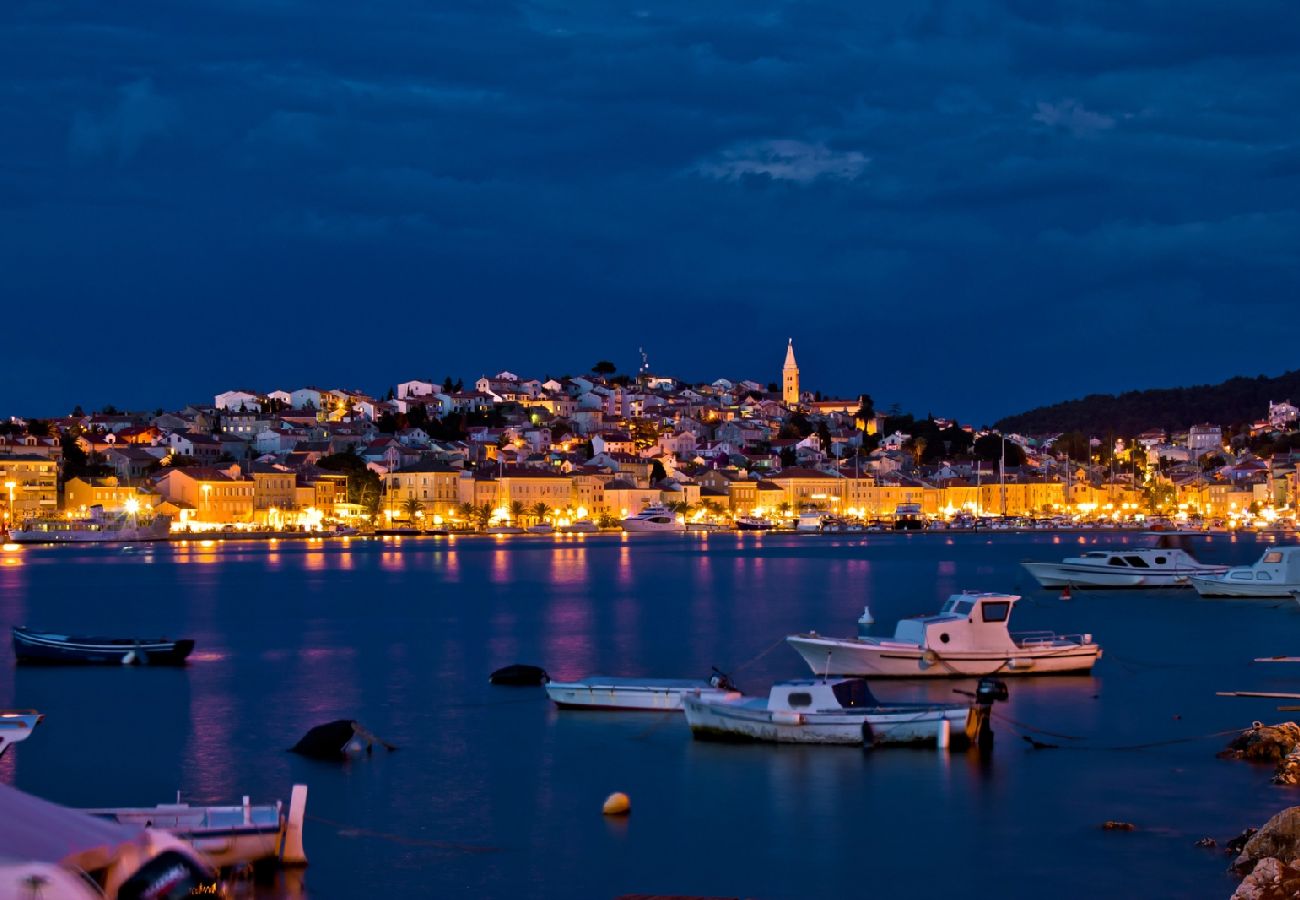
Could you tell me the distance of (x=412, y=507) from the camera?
113 meters

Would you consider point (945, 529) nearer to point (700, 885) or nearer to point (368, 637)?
point (368, 637)

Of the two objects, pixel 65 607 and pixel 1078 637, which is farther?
pixel 65 607

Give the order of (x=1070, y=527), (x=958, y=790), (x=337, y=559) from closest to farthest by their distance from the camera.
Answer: (x=958, y=790), (x=337, y=559), (x=1070, y=527)

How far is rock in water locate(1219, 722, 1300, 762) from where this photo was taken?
17.0 m

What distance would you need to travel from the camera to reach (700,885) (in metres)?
12.8

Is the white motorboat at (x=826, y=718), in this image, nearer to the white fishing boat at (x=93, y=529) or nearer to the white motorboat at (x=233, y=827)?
the white motorboat at (x=233, y=827)

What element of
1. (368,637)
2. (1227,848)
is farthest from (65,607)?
(1227,848)

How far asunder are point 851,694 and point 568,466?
102m

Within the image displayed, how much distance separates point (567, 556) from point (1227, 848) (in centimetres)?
6710

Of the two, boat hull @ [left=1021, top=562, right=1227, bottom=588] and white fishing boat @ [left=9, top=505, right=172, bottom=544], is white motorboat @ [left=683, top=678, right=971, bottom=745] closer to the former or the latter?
boat hull @ [left=1021, top=562, right=1227, bottom=588]

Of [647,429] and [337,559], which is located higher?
[647,429]

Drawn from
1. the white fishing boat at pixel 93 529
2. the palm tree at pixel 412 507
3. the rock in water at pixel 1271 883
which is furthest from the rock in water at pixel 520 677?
the palm tree at pixel 412 507

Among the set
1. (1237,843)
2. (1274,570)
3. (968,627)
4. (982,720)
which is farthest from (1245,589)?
(1237,843)

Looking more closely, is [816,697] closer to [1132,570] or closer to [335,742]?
[335,742]
